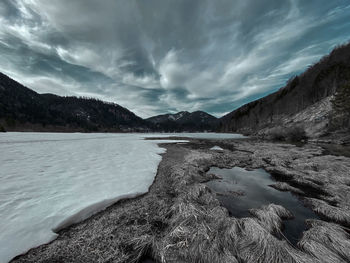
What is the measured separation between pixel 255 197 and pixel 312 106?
69140 millimetres

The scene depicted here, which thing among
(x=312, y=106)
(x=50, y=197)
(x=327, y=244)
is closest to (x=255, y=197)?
(x=327, y=244)

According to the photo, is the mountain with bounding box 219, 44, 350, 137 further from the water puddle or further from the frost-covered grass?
the frost-covered grass

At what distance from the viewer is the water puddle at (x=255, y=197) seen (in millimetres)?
4137

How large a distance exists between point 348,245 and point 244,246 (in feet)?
8.27

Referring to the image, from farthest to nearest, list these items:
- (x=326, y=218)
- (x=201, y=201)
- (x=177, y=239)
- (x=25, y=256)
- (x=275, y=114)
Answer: (x=275, y=114) < (x=201, y=201) < (x=326, y=218) < (x=177, y=239) < (x=25, y=256)

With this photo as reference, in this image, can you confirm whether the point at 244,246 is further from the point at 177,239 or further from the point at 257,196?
the point at 257,196

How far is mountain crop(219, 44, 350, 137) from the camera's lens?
33991 millimetres

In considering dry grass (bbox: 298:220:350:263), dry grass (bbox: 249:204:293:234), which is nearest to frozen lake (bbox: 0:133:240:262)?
dry grass (bbox: 249:204:293:234)

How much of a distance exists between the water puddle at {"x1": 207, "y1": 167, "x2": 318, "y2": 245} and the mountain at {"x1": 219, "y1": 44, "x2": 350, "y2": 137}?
38858 mm

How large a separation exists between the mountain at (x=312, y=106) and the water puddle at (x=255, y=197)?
38.9 metres

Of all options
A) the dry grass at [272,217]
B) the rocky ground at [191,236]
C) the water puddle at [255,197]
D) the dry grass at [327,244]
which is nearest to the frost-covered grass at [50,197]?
the rocky ground at [191,236]

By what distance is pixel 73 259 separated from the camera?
2.70 m

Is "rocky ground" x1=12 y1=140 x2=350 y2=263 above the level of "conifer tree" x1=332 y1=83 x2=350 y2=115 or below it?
below

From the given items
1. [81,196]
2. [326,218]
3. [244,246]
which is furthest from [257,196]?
[81,196]
